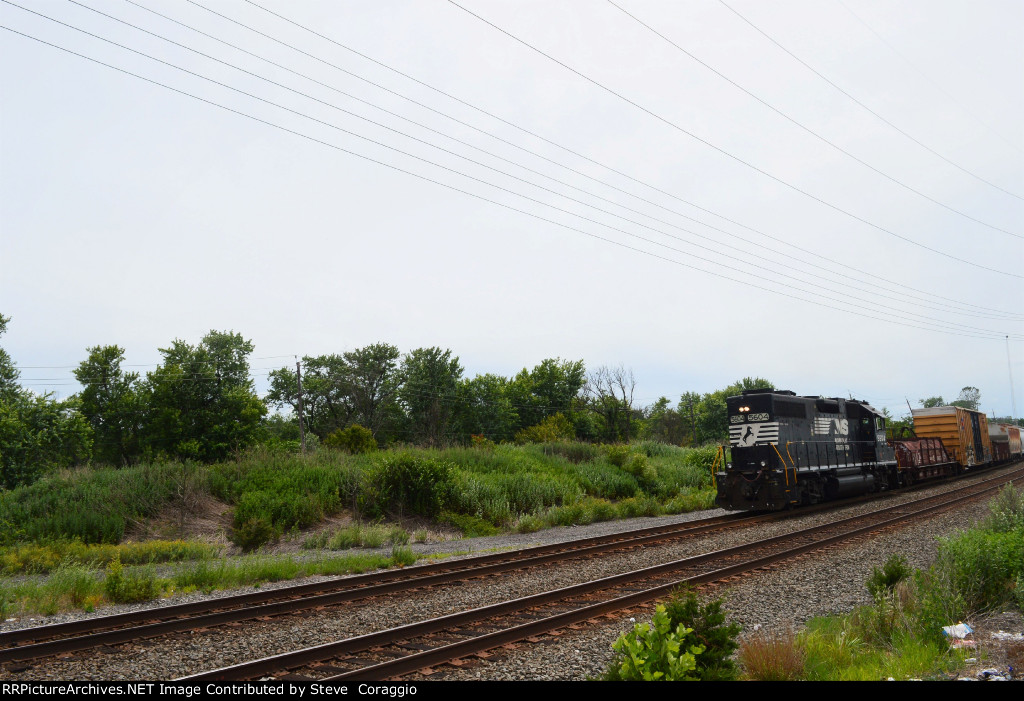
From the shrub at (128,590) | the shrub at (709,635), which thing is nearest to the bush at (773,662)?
the shrub at (709,635)

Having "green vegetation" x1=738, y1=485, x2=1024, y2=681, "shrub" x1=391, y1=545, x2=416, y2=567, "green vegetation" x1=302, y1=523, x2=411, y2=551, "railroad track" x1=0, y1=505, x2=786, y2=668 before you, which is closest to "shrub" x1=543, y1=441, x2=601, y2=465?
"green vegetation" x1=302, y1=523, x2=411, y2=551

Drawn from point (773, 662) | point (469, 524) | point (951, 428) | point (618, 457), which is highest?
point (951, 428)

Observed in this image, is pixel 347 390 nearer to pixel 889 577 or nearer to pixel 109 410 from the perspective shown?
pixel 109 410

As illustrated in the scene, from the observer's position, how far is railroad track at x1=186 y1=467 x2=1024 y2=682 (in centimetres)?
646

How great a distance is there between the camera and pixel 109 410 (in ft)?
212

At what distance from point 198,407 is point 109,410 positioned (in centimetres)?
970

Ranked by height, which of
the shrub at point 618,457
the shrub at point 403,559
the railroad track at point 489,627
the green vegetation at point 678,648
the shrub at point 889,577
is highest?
the shrub at point 618,457

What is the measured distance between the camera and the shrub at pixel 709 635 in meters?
5.31

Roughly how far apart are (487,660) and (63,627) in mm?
5448

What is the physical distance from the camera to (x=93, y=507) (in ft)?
68.4

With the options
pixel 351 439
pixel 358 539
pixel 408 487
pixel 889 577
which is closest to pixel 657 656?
pixel 889 577

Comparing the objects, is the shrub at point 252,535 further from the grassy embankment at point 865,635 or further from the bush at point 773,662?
the bush at point 773,662

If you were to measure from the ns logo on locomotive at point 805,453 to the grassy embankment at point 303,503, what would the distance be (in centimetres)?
451

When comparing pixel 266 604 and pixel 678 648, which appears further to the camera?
pixel 266 604
